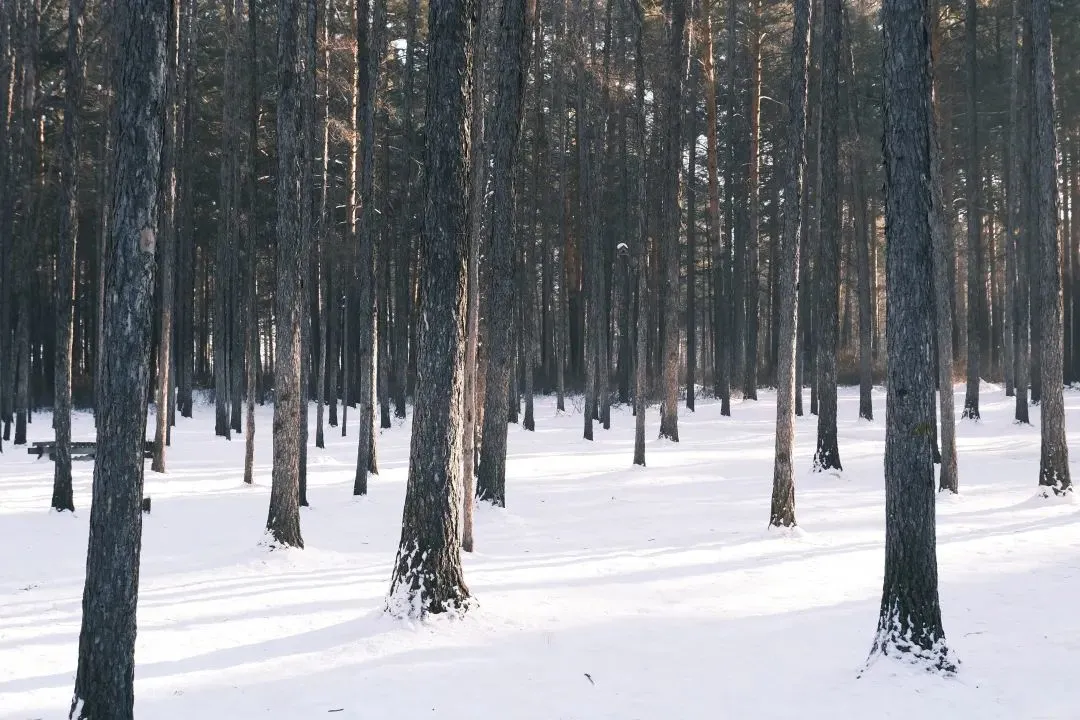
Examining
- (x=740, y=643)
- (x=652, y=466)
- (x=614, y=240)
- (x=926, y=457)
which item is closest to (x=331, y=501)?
(x=652, y=466)

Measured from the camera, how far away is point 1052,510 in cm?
1291

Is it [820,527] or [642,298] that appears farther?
[642,298]

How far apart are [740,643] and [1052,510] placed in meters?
8.32

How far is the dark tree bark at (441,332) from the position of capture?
24.5 feet

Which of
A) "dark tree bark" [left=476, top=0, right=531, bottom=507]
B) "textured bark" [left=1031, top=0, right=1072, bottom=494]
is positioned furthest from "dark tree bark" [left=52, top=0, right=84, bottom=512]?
"textured bark" [left=1031, top=0, right=1072, bottom=494]

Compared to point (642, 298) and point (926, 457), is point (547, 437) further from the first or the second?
point (926, 457)

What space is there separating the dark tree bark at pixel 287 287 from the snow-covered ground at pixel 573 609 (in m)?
0.63

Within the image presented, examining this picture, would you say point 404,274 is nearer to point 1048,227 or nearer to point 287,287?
point 287,287

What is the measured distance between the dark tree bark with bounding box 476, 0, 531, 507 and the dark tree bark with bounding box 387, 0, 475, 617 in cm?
480

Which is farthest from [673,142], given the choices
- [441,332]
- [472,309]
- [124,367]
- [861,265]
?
[124,367]

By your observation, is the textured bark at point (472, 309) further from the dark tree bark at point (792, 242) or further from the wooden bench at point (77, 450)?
the wooden bench at point (77, 450)

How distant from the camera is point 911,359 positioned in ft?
→ 20.5

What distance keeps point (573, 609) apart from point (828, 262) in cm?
1109

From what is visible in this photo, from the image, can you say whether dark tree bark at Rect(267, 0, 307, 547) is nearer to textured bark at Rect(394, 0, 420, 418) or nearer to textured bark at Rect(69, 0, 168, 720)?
textured bark at Rect(69, 0, 168, 720)
